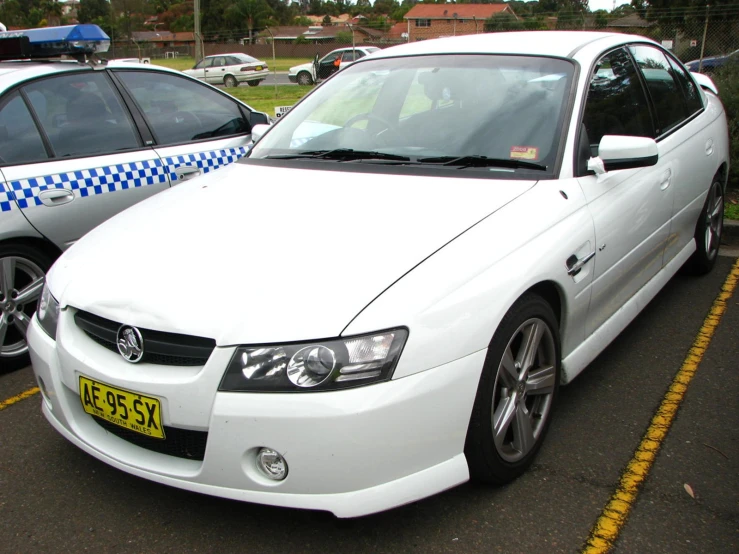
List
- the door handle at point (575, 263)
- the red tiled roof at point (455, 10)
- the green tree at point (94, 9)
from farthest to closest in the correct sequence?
the green tree at point (94, 9)
the red tiled roof at point (455, 10)
the door handle at point (575, 263)

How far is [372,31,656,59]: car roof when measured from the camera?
10.9 ft

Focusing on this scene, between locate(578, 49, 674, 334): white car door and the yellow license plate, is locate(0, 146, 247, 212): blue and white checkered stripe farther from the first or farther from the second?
locate(578, 49, 674, 334): white car door

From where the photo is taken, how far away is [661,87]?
4.02 m

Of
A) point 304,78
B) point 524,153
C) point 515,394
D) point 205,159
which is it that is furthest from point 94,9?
point 515,394

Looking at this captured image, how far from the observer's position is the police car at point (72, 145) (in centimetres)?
366

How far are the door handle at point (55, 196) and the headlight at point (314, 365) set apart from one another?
216cm

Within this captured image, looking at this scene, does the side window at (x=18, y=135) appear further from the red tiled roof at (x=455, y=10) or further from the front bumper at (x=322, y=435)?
the red tiled roof at (x=455, y=10)

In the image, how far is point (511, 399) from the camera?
2.51 meters

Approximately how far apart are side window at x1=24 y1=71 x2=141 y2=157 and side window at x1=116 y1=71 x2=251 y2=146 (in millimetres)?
162

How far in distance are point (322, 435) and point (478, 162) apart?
1415 mm

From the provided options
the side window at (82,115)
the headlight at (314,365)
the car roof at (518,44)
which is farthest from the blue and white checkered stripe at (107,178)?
the headlight at (314,365)

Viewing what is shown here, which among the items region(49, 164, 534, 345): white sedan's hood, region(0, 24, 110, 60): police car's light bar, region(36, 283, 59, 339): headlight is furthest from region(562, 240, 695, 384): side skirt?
region(0, 24, 110, 60): police car's light bar

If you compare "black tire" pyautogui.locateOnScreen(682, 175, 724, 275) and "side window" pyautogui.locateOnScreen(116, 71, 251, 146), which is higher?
"side window" pyautogui.locateOnScreen(116, 71, 251, 146)

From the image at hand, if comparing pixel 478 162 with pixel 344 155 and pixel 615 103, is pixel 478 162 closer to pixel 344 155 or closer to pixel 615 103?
pixel 344 155
